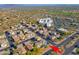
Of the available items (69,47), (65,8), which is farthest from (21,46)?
(65,8)

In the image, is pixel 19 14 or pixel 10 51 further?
pixel 19 14

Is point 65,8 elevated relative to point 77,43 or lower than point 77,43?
elevated

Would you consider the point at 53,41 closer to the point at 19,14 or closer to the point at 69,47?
the point at 69,47

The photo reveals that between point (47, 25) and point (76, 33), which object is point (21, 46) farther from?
point (76, 33)

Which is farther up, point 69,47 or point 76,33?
point 76,33

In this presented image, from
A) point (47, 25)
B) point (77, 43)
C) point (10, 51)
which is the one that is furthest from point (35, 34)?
point (77, 43)
